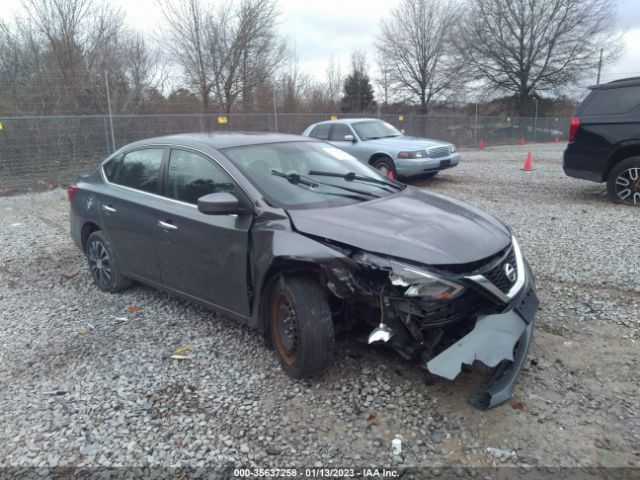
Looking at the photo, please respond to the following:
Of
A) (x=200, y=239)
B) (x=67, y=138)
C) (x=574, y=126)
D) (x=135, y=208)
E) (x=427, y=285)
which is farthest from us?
(x=67, y=138)

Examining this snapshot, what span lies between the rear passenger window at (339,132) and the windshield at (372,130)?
0.65 ft

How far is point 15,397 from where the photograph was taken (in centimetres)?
322

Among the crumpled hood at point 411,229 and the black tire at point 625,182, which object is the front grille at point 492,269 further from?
the black tire at point 625,182

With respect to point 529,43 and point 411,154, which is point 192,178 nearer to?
point 411,154

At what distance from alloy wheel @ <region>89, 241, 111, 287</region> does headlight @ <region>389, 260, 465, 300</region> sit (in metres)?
3.32

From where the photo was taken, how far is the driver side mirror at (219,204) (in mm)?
3303

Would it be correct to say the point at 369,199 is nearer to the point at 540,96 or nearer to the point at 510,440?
the point at 510,440

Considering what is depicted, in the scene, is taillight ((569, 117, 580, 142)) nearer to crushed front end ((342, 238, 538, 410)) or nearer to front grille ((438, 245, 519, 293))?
front grille ((438, 245, 519, 293))

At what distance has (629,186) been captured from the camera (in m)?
→ 8.00

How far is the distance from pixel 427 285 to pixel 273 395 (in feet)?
4.10

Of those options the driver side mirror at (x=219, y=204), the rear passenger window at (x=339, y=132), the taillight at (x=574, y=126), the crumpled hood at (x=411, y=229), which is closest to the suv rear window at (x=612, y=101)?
the taillight at (x=574, y=126)

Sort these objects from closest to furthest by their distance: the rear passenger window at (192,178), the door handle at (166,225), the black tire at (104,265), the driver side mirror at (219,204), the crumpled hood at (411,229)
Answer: the crumpled hood at (411,229) → the driver side mirror at (219,204) → the rear passenger window at (192,178) → the door handle at (166,225) → the black tire at (104,265)

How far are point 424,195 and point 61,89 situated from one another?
44.4ft

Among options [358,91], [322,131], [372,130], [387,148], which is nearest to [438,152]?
[387,148]
